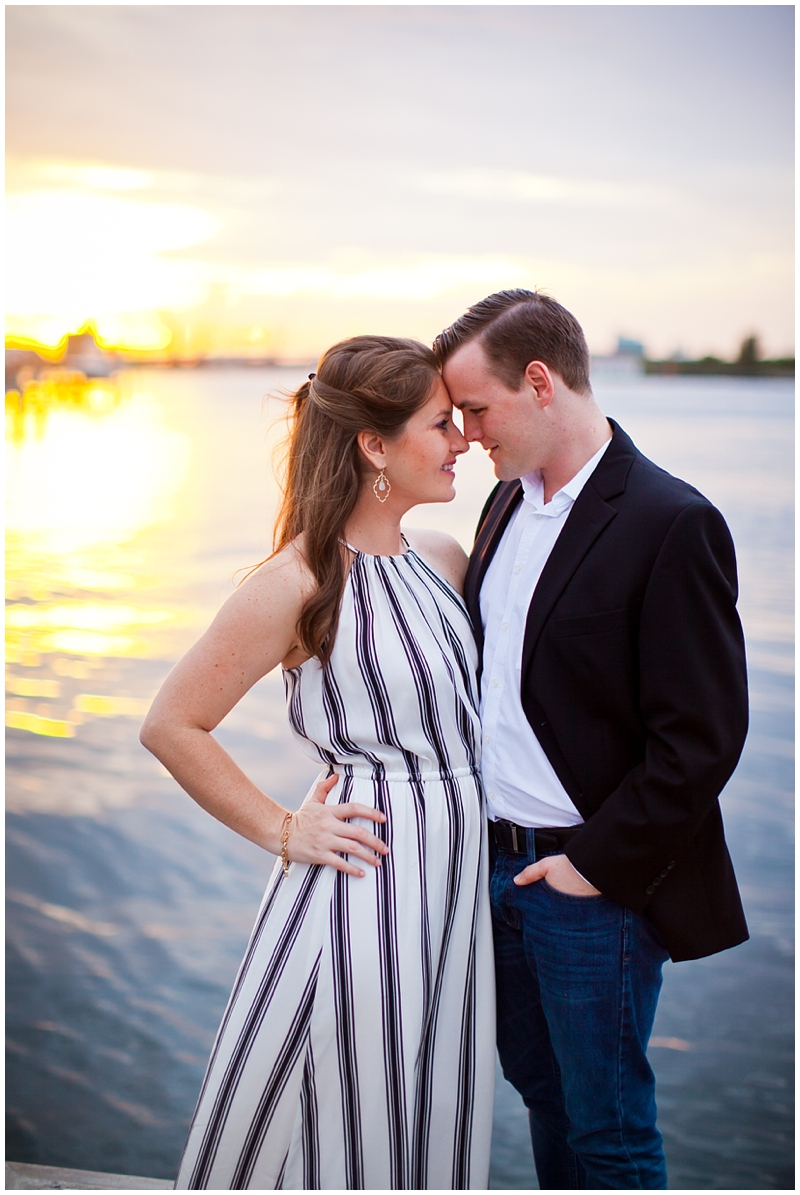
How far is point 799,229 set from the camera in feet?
6.70

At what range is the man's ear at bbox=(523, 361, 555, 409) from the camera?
6.41 ft

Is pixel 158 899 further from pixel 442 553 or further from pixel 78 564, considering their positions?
pixel 78 564

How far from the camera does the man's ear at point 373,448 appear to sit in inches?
77.2

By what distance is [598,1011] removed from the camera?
1.85 m

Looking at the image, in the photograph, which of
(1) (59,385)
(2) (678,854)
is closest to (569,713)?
(2) (678,854)

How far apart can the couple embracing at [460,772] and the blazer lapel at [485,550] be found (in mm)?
78

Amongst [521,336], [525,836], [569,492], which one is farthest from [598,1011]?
[521,336]

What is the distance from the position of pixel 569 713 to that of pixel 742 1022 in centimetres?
363

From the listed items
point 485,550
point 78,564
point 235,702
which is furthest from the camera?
point 78,564

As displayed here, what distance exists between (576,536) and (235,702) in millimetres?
768

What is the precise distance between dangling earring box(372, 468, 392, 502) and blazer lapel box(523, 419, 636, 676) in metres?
0.39

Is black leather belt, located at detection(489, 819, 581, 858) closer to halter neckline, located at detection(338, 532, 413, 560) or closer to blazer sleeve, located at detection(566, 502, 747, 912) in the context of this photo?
blazer sleeve, located at detection(566, 502, 747, 912)

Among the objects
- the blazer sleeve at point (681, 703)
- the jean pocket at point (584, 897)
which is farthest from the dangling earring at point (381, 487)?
the jean pocket at point (584, 897)

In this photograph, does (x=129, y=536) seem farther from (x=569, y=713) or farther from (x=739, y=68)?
(x=569, y=713)
